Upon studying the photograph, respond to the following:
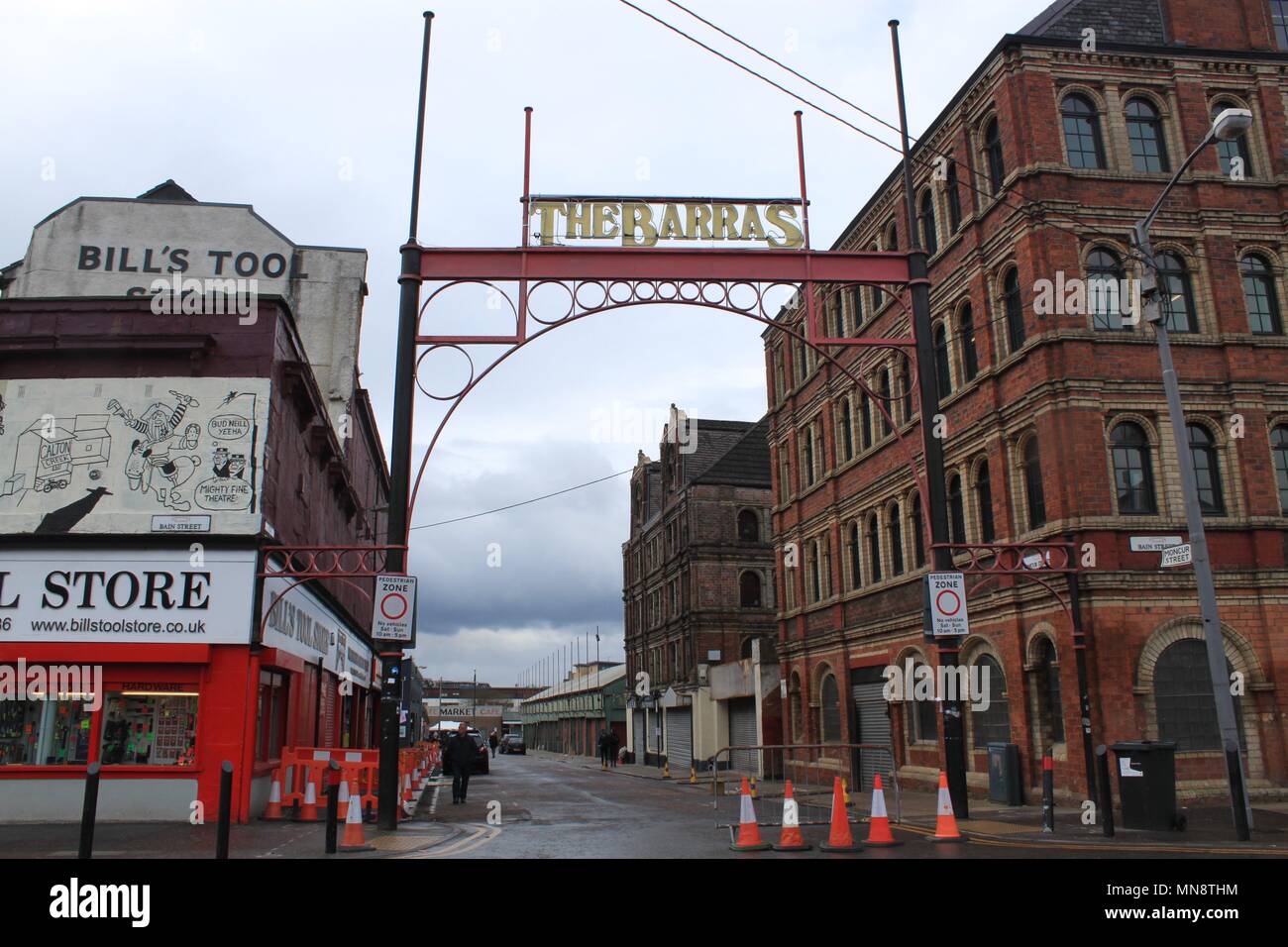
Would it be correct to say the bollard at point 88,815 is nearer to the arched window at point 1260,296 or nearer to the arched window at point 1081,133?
the arched window at point 1081,133

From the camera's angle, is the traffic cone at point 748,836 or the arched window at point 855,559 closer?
the traffic cone at point 748,836

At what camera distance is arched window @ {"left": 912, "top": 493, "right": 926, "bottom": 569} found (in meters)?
24.3

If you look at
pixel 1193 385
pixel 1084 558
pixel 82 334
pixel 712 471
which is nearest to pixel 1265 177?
pixel 1193 385

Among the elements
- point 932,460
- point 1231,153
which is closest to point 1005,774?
point 932,460

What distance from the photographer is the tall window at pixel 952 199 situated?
2320cm

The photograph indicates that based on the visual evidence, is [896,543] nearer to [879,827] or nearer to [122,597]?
[879,827]

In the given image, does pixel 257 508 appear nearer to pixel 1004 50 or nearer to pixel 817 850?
pixel 817 850

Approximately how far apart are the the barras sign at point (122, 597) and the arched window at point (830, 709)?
18144mm

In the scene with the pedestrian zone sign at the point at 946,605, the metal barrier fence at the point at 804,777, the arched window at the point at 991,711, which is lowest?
the metal barrier fence at the point at 804,777

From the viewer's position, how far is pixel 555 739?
315 ft

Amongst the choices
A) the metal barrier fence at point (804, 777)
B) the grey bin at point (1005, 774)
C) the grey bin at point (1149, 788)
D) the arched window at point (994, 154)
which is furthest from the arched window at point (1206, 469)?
the metal barrier fence at point (804, 777)

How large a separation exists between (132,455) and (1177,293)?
19.7 meters

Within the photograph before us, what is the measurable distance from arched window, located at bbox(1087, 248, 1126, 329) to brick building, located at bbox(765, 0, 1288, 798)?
49 mm

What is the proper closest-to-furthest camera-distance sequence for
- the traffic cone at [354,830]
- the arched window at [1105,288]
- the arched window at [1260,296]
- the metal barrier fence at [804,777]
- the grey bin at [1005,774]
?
the traffic cone at [354,830], the metal barrier fence at [804,777], the grey bin at [1005,774], the arched window at [1105,288], the arched window at [1260,296]
